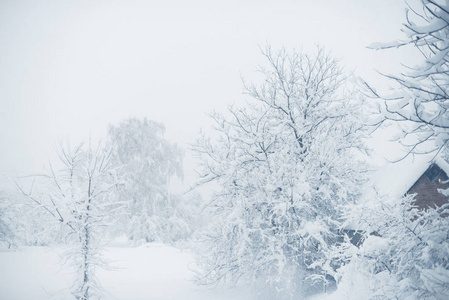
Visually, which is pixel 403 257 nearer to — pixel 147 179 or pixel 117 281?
pixel 117 281

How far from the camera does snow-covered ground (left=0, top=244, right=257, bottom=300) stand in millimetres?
8336

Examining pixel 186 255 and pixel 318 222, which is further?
pixel 186 255

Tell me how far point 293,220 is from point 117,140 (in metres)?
18.2

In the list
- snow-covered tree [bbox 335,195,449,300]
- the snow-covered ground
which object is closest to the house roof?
snow-covered tree [bbox 335,195,449,300]

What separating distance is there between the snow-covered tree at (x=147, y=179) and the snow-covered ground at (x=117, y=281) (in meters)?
6.00

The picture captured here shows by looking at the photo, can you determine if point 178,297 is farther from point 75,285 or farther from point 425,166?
point 425,166

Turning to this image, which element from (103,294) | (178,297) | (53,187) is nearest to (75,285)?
(103,294)

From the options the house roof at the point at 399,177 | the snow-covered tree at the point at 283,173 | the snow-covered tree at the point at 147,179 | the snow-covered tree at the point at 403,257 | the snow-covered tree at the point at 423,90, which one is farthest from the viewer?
the snow-covered tree at the point at 147,179

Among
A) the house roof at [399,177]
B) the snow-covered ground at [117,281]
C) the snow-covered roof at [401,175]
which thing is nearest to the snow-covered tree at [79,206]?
the snow-covered ground at [117,281]

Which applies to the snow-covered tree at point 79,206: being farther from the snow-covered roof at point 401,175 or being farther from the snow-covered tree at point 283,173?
the snow-covered roof at point 401,175

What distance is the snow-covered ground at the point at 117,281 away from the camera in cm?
834

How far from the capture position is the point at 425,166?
10578 mm

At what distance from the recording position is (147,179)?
2242 centimetres

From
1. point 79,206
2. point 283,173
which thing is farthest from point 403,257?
point 79,206
